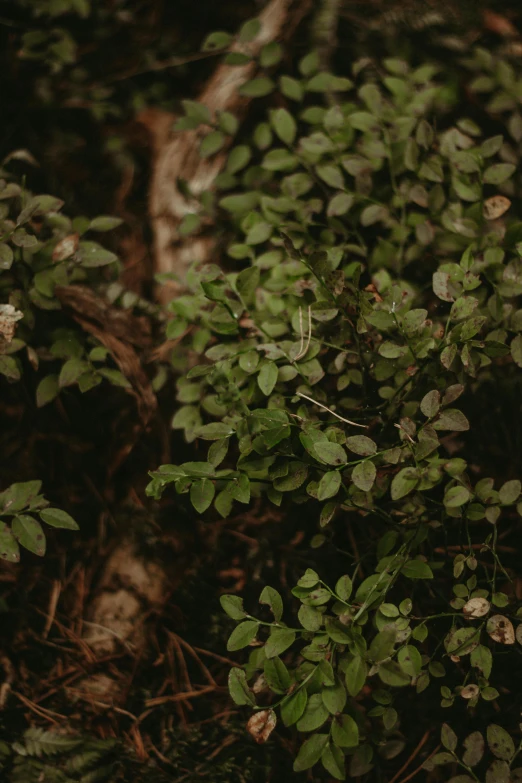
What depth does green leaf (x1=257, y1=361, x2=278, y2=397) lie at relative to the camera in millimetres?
1282

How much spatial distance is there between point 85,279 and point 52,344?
0.22 m

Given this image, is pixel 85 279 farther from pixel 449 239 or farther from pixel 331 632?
pixel 331 632

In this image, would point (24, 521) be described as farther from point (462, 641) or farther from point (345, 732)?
point (462, 641)

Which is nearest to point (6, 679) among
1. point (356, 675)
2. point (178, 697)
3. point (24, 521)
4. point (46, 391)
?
point (178, 697)

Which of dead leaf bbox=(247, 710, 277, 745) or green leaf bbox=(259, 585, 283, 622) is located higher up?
green leaf bbox=(259, 585, 283, 622)

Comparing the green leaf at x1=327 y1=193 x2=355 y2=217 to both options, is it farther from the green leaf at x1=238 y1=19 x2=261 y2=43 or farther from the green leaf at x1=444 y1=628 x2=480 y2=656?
the green leaf at x1=444 y1=628 x2=480 y2=656

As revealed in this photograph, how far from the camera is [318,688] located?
118 cm

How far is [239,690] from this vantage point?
3.80 feet

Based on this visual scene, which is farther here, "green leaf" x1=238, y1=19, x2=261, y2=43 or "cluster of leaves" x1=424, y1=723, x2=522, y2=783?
"green leaf" x1=238, y1=19, x2=261, y2=43

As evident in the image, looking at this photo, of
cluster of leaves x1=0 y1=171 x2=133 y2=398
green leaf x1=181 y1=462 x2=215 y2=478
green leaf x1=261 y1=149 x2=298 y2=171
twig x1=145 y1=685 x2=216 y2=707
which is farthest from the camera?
green leaf x1=261 y1=149 x2=298 y2=171

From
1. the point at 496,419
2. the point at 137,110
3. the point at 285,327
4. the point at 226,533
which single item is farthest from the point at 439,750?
the point at 137,110

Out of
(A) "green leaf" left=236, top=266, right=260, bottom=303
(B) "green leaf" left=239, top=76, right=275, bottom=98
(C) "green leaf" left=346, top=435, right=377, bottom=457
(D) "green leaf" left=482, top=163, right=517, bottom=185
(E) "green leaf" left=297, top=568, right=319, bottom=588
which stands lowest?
(E) "green leaf" left=297, top=568, right=319, bottom=588

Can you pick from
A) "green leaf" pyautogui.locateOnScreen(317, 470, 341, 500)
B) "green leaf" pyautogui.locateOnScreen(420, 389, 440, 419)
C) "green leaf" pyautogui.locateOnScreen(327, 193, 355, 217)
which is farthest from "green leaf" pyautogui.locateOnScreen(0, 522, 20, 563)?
"green leaf" pyautogui.locateOnScreen(327, 193, 355, 217)

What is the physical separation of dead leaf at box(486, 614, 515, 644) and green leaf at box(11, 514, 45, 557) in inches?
38.2
